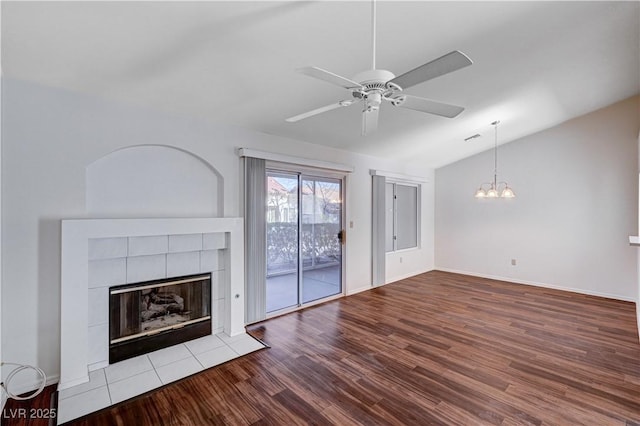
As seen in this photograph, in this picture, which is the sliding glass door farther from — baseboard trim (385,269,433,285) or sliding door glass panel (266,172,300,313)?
baseboard trim (385,269,433,285)

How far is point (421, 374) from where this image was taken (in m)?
2.62

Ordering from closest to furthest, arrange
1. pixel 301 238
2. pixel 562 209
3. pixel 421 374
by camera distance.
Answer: pixel 421 374 < pixel 301 238 < pixel 562 209

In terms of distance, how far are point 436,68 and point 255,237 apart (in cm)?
282

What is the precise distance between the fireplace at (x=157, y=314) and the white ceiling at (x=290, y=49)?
1.88 metres

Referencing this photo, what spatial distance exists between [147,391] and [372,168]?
4.51 m

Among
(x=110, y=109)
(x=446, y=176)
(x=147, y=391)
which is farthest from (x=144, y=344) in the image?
(x=446, y=176)

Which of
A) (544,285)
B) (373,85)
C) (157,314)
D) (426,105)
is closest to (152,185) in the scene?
(157,314)

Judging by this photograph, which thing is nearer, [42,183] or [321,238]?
[42,183]

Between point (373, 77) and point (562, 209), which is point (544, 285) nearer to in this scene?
point (562, 209)

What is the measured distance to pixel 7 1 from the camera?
5.30 feet

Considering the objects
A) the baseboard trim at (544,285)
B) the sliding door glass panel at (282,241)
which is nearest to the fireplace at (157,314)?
the sliding door glass panel at (282,241)

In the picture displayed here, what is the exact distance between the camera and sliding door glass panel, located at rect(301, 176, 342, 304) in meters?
4.45

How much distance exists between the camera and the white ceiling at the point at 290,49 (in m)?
1.86

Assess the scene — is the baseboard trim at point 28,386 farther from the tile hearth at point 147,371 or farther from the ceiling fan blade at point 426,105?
the ceiling fan blade at point 426,105
